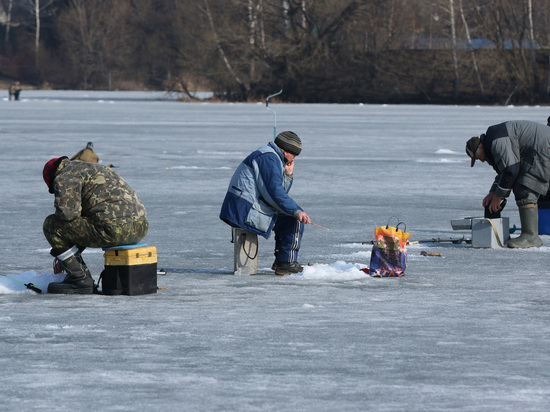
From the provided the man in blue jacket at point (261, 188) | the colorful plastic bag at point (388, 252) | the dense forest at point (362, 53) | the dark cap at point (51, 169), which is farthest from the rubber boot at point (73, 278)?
the dense forest at point (362, 53)

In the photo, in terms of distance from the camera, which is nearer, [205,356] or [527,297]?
[205,356]

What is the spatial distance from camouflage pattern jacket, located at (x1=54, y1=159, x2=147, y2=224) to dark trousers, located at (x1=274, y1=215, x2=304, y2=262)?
1428mm

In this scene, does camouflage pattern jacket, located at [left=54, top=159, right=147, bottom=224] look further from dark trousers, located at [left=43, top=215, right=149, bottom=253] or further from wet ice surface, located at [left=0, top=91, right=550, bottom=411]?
wet ice surface, located at [left=0, top=91, right=550, bottom=411]

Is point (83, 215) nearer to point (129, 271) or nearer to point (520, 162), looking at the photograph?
point (129, 271)

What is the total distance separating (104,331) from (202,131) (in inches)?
1074

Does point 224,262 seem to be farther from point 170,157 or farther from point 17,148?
point 17,148

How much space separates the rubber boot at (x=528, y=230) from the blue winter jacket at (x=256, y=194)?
299 cm

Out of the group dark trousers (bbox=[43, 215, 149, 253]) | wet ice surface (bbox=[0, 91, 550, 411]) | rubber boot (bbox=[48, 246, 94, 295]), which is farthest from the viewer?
rubber boot (bbox=[48, 246, 94, 295])

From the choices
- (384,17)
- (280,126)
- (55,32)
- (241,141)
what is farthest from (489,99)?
(55,32)

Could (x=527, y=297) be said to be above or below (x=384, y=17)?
below

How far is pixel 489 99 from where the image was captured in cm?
6381

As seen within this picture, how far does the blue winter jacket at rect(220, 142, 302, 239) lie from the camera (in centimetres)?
861

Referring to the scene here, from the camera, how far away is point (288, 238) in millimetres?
8977

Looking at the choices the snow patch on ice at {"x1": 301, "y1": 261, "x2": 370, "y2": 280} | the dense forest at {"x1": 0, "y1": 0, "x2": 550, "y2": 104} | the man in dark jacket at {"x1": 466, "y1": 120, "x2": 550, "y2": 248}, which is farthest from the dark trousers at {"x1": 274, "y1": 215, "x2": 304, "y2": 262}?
the dense forest at {"x1": 0, "y1": 0, "x2": 550, "y2": 104}
